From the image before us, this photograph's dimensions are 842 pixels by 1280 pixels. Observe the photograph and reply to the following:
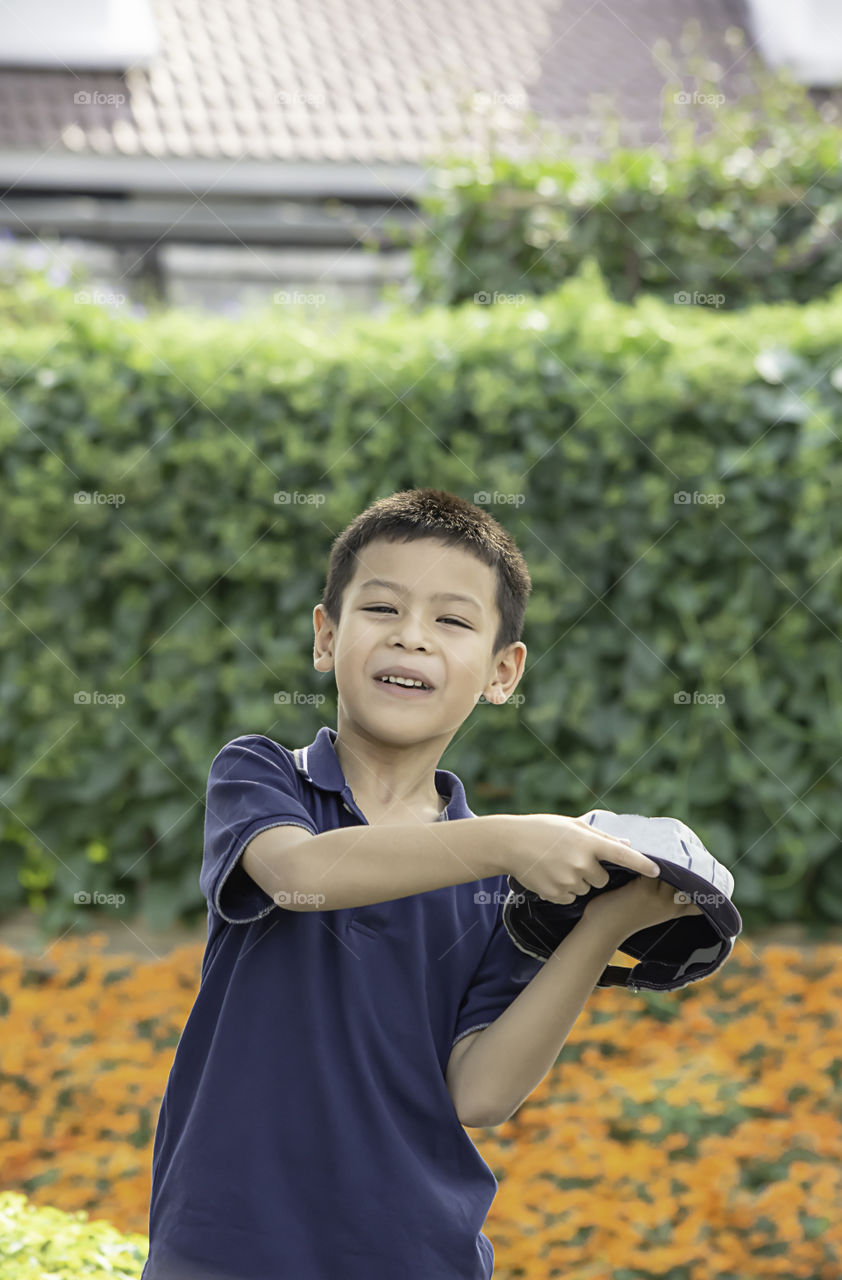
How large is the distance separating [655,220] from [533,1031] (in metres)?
4.79

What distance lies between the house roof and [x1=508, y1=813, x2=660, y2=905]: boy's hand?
→ 8.57 metres

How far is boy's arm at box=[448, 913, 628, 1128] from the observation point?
1.39 meters

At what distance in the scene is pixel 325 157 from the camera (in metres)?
9.77

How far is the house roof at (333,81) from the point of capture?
9.66 meters

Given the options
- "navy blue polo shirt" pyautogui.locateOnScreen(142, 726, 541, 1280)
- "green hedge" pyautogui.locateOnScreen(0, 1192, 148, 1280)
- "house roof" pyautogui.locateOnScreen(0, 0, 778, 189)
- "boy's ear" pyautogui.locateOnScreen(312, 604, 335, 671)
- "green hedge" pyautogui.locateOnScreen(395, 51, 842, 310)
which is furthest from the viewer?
"house roof" pyautogui.locateOnScreen(0, 0, 778, 189)

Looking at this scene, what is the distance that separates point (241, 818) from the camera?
1.35 meters

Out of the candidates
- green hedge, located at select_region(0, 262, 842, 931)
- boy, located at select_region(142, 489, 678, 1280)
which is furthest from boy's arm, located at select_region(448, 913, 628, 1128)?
green hedge, located at select_region(0, 262, 842, 931)

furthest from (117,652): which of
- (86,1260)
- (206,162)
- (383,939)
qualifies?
(206,162)

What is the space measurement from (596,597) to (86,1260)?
2584mm

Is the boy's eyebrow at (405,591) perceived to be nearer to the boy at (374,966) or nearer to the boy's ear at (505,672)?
the boy at (374,966)

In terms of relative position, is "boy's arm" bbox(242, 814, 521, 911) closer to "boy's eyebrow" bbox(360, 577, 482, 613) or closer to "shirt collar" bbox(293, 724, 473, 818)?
"shirt collar" bbox(293, 724, 473, 818)

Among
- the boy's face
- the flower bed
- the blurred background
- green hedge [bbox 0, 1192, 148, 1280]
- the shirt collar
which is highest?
the blurred background

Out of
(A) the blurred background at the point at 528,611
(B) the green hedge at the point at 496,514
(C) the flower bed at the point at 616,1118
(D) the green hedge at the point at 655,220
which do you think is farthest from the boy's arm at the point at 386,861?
(D) the green hedge at the point at 655,220

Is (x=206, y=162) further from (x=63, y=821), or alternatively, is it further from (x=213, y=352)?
(x=63, y=821)
